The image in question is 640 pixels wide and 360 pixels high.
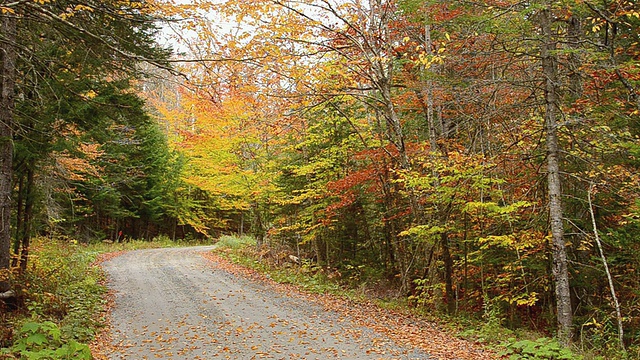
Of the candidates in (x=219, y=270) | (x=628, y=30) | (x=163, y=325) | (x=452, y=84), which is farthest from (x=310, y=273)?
(x=628, y=30)

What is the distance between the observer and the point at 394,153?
41.2 ft

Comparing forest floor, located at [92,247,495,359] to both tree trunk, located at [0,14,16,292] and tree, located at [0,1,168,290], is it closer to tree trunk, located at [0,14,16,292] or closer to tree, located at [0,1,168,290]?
tree trunk, located at [0,14,16,292]

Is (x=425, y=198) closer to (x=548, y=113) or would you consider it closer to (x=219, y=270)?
(x=548, y=113)

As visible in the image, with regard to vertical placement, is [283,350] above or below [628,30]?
below

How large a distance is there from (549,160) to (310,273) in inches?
378

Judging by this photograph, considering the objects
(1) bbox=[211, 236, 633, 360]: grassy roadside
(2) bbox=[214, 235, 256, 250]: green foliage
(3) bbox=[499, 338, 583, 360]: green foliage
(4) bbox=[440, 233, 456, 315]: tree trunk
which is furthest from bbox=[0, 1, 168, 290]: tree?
(2) bbox=[214, 235, 256, 250]: green foliage

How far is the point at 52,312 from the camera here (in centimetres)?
A: 862

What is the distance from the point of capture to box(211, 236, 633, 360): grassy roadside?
6.78 m

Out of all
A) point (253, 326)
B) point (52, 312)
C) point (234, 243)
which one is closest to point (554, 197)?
point (253, 326)

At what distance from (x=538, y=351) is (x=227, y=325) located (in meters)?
5.54

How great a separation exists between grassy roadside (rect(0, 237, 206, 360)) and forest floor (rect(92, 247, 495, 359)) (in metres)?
0.47

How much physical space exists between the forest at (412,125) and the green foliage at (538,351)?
125 centimetres

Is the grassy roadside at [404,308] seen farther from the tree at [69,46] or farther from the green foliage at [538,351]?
the tree at [69,46]

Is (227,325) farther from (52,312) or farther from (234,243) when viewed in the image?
(234,243)
